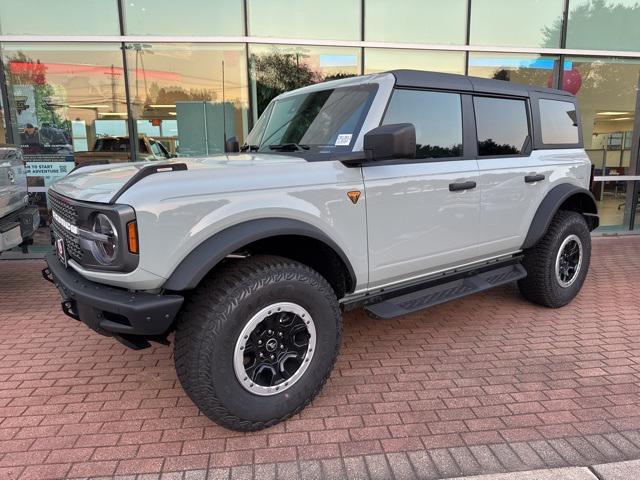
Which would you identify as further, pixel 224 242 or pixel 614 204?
pixel 614 204

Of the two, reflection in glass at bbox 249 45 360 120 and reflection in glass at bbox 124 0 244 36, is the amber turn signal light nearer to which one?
reflection in glass at bbox 249 45 360 120

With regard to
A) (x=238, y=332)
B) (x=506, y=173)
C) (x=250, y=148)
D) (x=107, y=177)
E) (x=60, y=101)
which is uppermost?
(x=60, y=101)

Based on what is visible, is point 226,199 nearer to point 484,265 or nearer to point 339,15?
point 484,265

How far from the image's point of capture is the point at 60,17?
24.6 feet

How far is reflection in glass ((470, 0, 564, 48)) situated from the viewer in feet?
27.6

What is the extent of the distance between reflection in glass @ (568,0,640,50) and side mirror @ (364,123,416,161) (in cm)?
751

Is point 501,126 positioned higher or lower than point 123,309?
higher

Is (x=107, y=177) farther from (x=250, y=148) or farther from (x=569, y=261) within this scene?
(x=569, y=261)

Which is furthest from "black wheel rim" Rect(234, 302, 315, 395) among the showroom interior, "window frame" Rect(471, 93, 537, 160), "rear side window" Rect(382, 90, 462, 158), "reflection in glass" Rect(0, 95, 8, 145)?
"reflection in glass" Rect(0, 95, 8, 145)

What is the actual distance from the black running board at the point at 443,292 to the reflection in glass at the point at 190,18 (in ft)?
18.8

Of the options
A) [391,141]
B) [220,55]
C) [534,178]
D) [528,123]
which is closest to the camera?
[391,141]

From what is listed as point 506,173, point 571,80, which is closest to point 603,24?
point 571,80

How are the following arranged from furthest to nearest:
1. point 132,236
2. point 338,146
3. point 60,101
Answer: point 60,101 < point 338,146 < point 132,236

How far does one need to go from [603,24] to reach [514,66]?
1.76 metres
